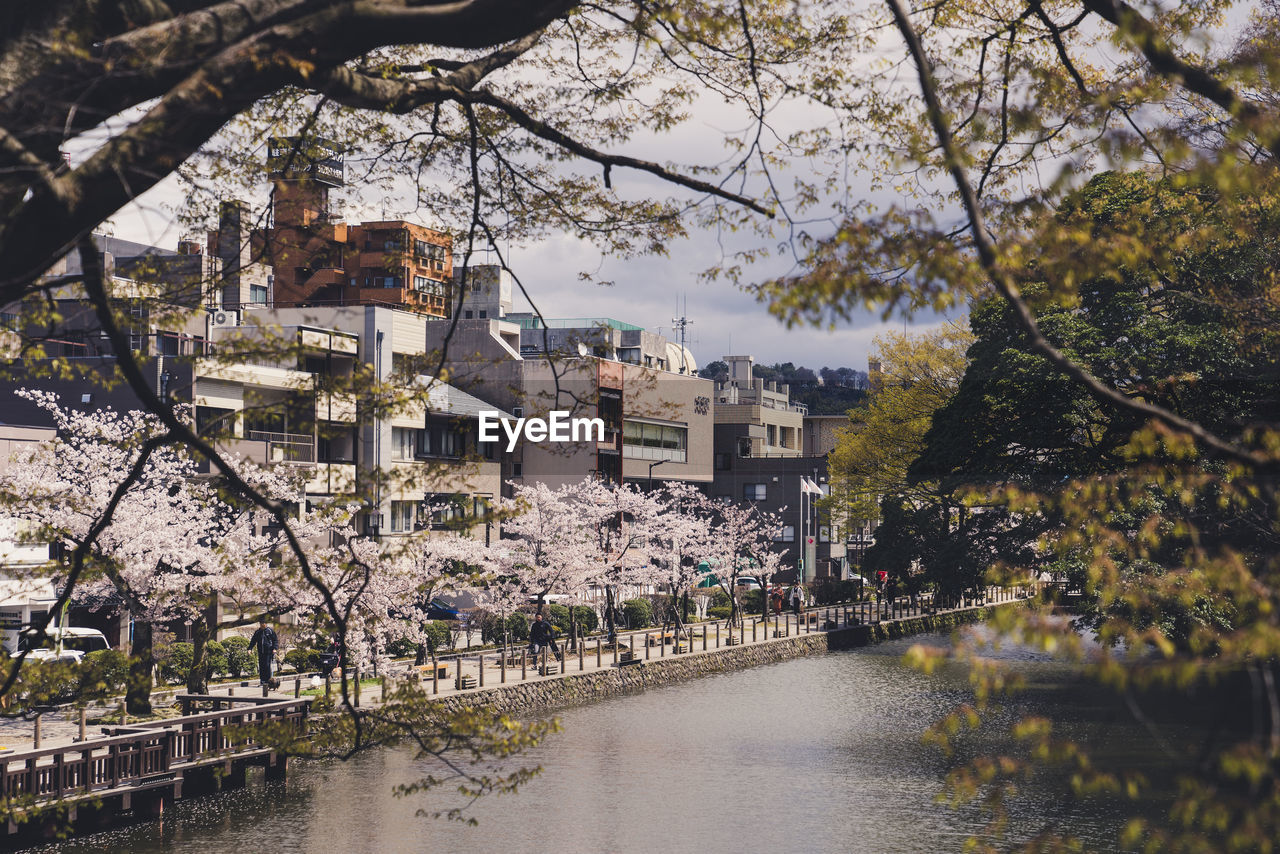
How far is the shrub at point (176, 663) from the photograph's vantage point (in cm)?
3030

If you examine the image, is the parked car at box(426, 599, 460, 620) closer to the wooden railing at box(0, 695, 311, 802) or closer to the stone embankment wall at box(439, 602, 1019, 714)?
the stone embankment wall at box(439, 602, 1019, 714)

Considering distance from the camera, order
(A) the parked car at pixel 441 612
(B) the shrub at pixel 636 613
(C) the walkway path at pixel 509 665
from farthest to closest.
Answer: (B) the shrub at pixel 636 613 → (A) the parked car at pixel 441 612 → (C) the walkway path at pixel 509 665

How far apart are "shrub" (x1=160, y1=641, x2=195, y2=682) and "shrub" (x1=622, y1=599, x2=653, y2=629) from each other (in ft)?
70.7

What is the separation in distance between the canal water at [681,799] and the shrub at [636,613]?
16.3 meters

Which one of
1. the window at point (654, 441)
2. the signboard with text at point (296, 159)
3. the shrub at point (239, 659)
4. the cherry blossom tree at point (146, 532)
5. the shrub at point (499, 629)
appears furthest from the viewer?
the window at point (654, 441)

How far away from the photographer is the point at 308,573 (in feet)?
22.2

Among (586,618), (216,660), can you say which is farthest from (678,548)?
(216,660)

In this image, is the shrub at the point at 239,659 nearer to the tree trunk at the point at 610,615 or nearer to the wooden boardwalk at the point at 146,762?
the wooden boardwalk at the point at 146,762

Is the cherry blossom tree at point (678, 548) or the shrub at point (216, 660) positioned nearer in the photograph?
the shrub at point (216, 660)

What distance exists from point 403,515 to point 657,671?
1606 cm

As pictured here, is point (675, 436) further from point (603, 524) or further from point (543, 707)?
point (543, 707)

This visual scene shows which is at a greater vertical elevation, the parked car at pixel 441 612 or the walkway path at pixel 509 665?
the parked car at pixel 441 612

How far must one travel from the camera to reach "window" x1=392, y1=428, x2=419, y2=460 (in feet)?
161

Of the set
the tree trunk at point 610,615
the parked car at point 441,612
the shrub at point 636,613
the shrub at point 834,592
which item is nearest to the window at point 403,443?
the parked car at point 441,612
